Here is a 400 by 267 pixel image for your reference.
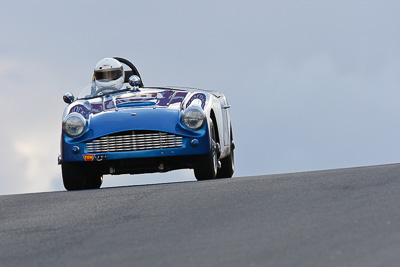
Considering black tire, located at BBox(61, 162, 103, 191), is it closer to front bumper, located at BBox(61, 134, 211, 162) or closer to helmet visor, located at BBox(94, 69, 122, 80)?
front bumper, located at BBox(61, 134, 211, 162)

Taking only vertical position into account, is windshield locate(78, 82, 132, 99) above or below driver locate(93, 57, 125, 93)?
below

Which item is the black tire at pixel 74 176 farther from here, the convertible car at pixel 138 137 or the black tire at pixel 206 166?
the black tire at pixel 206 166

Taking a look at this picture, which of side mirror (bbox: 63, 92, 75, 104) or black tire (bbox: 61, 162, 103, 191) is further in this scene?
side mirror (bbox: 63, 92, 75, 104)

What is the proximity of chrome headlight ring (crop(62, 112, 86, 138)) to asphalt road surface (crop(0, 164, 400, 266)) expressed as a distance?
6.81ft

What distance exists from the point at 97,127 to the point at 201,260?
6.68 metres

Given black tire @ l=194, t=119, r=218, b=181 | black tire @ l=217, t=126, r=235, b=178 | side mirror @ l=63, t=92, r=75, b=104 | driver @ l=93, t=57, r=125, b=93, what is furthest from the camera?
black tire @ l=217, t=126, r=235, b=178

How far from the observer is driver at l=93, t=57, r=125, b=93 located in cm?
1439

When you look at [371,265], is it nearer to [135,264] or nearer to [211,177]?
[135,264]

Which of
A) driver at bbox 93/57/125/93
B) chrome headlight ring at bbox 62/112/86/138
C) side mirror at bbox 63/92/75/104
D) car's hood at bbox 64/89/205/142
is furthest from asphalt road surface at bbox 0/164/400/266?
→ driver at bbox 93/57/125/93

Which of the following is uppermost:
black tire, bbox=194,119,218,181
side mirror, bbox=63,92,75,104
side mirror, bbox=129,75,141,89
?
side mirror, bbox=129,75,141,89

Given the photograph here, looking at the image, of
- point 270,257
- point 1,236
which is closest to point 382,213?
point 270,257

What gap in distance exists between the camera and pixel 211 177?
12.4m

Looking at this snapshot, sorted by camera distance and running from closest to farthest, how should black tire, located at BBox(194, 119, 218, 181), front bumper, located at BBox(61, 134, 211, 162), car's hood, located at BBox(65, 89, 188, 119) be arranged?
1. front bumper, located at BBox(61, 134, 211, 162)
2. black tire, located at BBox(194, 119, 218, 181)
3. car's hood, located at BBox(65, 89, 188, 119)

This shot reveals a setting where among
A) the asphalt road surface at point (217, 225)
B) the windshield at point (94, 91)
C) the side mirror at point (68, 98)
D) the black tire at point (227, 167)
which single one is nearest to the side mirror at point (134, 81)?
the windshield at point (94, 91)
